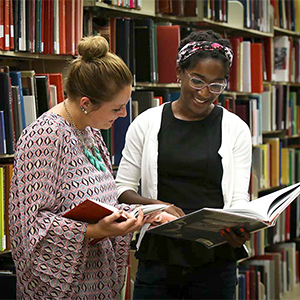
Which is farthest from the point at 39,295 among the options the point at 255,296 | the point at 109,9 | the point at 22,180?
the point at 255,296

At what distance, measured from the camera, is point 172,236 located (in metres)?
1.84

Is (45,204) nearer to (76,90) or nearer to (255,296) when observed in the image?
(76,90)

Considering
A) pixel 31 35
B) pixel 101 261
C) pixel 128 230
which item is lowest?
pixel 101 261

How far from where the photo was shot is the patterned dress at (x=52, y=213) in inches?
59.5

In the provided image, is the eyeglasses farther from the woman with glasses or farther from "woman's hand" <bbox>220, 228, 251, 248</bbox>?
"woman's hand" <bbox>220, 228, 251, 248</bbox>

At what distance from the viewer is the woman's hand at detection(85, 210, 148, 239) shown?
4.96 ft

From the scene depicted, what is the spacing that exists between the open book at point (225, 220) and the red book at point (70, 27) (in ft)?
3.57

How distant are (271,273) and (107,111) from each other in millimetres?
3056

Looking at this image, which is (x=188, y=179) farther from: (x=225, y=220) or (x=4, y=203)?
(x=4, y=203)

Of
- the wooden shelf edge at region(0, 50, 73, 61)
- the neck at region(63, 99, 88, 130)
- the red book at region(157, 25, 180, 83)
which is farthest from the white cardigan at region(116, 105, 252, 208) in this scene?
the red book at region(157, 25, 180, 83)

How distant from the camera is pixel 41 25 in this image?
2.46 meters

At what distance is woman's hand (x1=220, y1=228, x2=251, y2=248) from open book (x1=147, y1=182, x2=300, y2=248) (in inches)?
0.6

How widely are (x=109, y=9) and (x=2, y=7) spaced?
69cm

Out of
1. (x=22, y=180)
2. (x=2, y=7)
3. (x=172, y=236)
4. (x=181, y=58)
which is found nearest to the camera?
(x=22, y=180)
